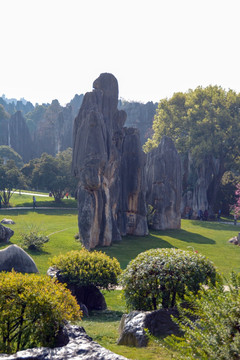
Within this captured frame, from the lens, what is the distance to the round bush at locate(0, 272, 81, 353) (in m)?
6.39

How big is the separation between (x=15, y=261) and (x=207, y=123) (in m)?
39.9

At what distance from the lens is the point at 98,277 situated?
503 inches

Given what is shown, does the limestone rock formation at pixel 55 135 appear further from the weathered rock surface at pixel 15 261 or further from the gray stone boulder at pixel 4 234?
the weathered rock surface at pixel 15 261

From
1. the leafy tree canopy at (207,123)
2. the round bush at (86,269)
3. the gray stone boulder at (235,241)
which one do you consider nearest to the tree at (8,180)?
the leafy tree canopy at (207,123)

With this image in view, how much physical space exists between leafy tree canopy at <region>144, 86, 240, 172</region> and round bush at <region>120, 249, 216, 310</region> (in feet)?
134

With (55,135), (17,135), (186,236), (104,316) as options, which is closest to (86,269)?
(104,316)

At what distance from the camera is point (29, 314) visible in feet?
21.5

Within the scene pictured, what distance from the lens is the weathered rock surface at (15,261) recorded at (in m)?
16.4

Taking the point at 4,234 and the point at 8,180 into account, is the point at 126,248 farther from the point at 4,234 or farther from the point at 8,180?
the point at 8,180

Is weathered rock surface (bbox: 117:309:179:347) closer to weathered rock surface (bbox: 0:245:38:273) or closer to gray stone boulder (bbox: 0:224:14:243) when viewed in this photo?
weathered rock surface (bbox: 0:245:38:273)

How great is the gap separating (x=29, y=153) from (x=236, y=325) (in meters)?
99.1

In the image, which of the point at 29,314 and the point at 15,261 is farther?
the point at 15,261

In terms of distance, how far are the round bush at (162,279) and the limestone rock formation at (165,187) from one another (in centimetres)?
2507

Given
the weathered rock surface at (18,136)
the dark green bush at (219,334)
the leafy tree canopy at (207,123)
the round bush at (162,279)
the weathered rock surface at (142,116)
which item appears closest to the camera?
the dark green bush at (219,334)
